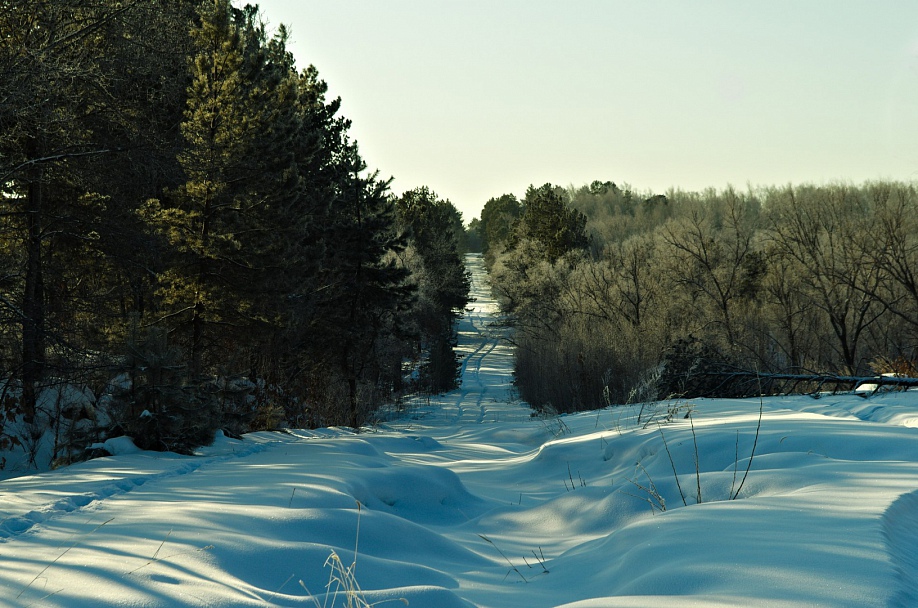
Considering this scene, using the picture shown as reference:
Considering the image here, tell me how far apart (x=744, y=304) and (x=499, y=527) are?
929 inches

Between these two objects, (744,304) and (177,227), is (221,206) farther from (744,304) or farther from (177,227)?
(744,304)

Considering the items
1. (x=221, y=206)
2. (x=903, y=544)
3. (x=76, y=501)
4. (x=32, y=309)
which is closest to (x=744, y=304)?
(x=221, y=206)

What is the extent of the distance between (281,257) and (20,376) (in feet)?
23.2

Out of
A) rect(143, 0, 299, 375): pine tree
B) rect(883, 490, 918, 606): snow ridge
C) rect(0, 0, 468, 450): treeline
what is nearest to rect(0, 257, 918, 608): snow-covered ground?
rect(883, 490, 918, 606): snow ridge

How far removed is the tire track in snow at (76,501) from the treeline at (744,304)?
29.7 feet

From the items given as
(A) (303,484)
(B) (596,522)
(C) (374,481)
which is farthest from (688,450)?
Answer: (A) (303,484)

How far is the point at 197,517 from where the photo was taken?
12.0 feet

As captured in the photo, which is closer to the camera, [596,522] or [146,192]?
[596,522]

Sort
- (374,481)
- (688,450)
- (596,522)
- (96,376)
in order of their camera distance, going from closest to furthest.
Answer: (596,522) → (374,481) → (688,450) → (96,376)

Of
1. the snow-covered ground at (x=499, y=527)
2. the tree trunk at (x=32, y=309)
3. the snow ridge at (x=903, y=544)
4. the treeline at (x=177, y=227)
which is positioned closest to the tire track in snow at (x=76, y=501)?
the snow-covered ground at (x=499, y=527)

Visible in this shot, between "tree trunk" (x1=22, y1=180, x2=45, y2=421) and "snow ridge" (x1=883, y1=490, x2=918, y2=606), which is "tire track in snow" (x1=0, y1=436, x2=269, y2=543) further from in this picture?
"tree trunk" (x1=22, y1=180, x2=45, y2=421)

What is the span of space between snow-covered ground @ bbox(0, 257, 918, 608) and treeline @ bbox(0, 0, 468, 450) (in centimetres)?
289

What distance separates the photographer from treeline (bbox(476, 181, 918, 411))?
698 inches

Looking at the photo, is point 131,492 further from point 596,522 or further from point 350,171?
point 350,171
